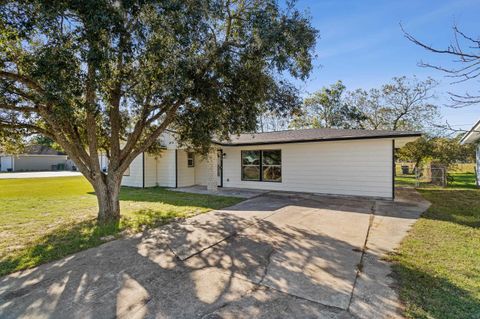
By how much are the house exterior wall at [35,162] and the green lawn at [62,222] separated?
108 ft

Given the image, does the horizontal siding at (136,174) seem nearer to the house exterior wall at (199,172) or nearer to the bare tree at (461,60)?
the house exterior wall at (199,172)

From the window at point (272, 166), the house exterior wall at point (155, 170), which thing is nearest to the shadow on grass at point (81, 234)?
the window at point (272, 166)

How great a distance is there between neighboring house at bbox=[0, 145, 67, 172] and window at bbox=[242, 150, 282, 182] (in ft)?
113

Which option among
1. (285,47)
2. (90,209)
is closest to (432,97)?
(285,47)

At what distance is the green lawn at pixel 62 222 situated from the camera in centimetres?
489

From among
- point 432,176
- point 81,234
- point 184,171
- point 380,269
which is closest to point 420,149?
point 432,176

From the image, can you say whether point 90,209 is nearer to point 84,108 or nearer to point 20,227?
point 20,227

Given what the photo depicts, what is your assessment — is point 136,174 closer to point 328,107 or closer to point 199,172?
point 199,172

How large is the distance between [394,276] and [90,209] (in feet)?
29.2

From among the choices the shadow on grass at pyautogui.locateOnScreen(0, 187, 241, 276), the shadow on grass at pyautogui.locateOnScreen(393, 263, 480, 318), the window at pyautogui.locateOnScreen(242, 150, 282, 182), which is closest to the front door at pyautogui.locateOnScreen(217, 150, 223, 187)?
the window at pyautogui.locateOnScreen(242, 150, 282, 182)

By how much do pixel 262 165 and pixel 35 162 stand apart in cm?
3944

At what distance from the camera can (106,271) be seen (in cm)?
406

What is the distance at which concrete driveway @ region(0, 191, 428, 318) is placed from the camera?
3041mm

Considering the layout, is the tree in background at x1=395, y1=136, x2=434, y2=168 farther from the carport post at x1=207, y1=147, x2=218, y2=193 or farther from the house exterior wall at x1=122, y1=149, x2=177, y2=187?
the house exterior wall at x1=122, y1=149, x2=177, y2=187
